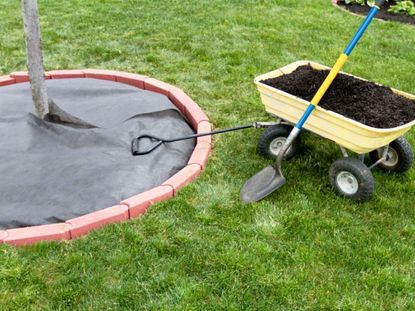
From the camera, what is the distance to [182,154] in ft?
12.6

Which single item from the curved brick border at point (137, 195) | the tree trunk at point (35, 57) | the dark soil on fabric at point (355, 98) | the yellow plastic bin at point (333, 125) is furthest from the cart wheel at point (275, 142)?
the tree trunk at point (35, 57)

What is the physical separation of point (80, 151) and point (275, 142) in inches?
56.3

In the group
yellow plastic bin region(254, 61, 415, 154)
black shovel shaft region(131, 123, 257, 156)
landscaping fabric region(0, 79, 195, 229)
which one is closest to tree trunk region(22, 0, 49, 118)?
landscaping fabric region(0, 79, 195, 229)

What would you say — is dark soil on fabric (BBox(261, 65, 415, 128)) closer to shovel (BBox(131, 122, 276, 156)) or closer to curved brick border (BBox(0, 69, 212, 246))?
shovel (BBox(131, 122, 276, 156))

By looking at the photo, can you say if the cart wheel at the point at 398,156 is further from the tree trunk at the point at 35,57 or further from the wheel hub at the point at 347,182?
the tree trunk at the point at 35,57

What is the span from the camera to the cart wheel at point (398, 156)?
3588mm

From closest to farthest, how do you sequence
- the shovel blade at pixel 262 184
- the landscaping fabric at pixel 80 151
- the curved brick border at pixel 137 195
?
the curved brick border at pixel 137 195
the landscaping fabric at pixel 80 151
the shovel blade at pixel 262 184

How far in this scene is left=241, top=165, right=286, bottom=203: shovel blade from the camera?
3340mm

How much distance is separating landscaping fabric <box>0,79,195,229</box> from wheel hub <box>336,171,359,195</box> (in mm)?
1149

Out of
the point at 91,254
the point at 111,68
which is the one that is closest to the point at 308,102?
the point at 91,254

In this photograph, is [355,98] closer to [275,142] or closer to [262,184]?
[275,142]

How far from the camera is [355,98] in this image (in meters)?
3.49

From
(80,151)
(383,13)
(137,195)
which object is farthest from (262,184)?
(383,13)

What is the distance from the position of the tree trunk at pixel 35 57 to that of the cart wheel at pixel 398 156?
2.56m
